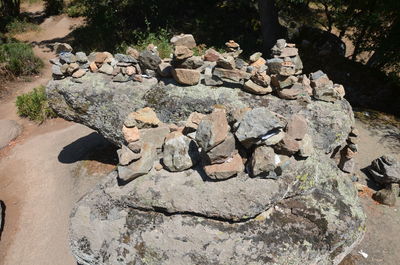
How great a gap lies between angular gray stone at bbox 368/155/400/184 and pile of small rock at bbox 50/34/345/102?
285 cm

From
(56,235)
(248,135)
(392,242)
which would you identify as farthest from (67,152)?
(392,242)

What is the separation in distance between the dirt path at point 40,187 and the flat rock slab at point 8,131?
0.78ft

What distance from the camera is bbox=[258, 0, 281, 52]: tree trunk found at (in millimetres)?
14447

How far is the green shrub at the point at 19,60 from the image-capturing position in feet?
52.1

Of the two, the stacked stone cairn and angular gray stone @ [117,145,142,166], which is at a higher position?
the stacked stone cairn

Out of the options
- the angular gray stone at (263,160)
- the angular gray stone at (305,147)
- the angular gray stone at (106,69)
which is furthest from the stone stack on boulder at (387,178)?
the angular gray stone at (106,69)

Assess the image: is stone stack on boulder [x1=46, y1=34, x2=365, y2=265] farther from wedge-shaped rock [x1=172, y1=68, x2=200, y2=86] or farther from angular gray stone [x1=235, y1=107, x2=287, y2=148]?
wedge-shaped rock [x1=172, y1=68, x2=200, y2=86]

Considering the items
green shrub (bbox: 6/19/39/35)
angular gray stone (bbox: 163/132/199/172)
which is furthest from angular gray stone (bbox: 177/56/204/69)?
green shrub (bbox: 6/19/39/35)

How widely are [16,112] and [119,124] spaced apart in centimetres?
888

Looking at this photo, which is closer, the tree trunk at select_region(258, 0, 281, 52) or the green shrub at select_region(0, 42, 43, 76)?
the tree trunk at select_region(258, 0, 281, 52)

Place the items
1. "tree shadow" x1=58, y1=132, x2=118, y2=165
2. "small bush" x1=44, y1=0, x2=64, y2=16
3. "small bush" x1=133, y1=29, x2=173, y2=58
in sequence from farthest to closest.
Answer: "small bush" x1=44, y1=0, x2=64, y2=16 → "small bush" x1=133, y1=29, x2=173, y2=58 → "tree shadow" x1=58, y1=132, x2=118, y2=165

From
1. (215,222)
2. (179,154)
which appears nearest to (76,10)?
(179,154)

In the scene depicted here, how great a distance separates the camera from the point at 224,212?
14.9ft

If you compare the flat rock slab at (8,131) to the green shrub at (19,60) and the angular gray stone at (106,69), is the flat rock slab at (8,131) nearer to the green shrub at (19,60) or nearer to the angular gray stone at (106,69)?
the green shrub at (19,60)
